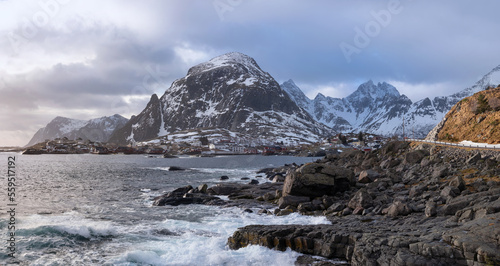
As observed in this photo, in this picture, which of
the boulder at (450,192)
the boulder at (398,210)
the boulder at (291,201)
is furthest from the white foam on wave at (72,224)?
the boulder at (450,192)

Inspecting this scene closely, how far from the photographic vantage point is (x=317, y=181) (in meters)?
39.2

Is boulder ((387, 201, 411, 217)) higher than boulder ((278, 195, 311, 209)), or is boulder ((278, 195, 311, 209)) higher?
boulder ((387, 201, 411, 217))

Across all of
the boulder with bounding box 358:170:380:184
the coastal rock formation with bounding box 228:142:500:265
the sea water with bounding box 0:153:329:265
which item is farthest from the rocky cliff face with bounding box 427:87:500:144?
the sea water with bounding box 0:153:329:265

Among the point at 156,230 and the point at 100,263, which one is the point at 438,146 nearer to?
the point at 156,230

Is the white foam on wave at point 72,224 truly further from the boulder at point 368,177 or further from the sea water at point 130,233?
the boulder at point 368,177

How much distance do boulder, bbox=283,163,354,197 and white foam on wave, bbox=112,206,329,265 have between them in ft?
24.4

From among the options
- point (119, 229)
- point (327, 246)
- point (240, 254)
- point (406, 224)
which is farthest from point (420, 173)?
point (119, 229)

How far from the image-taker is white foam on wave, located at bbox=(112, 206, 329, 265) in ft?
67.5

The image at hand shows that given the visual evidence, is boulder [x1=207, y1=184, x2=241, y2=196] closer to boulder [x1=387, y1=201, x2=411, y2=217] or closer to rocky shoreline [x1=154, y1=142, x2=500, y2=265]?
rocky shoreline [x1=154, y1=142, x2=500, y2=265]

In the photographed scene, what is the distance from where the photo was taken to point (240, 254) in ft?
70.3

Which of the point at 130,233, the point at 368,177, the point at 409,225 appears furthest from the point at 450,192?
the point at 130,233

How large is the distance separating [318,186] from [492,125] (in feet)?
101

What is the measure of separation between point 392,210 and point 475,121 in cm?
3916

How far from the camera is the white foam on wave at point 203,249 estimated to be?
67.5 ft
